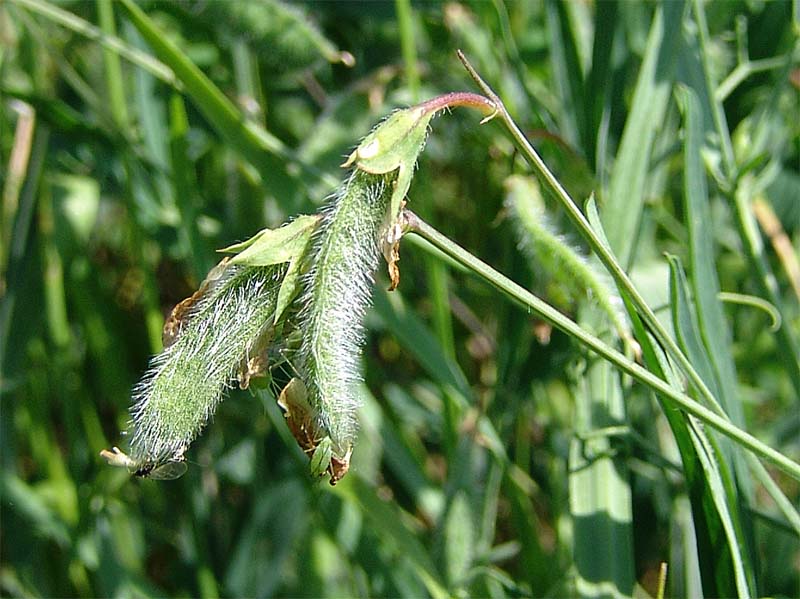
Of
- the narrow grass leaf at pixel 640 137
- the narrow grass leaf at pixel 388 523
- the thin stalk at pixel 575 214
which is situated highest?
the narrow grass leaf at pixel 640 137

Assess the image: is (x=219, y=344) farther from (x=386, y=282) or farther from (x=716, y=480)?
(x=386, y=282)

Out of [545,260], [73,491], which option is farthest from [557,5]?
[73,491]

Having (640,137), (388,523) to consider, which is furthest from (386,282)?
(640,137)

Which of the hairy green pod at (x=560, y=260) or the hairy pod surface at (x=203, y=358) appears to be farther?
the hairy green pod at (x=560, y=260)

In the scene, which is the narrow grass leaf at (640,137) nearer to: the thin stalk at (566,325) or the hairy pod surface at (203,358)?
the thin stalk at (566,325)

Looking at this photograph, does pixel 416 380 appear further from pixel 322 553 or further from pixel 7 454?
pixel 7 454

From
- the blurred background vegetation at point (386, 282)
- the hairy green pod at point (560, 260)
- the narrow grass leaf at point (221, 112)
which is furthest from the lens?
the blurred background vegetation at point (386, 282)

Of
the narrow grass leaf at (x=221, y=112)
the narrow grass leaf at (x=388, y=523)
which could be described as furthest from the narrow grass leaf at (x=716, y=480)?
the narrow grass leaf at (x=221, y=112)
